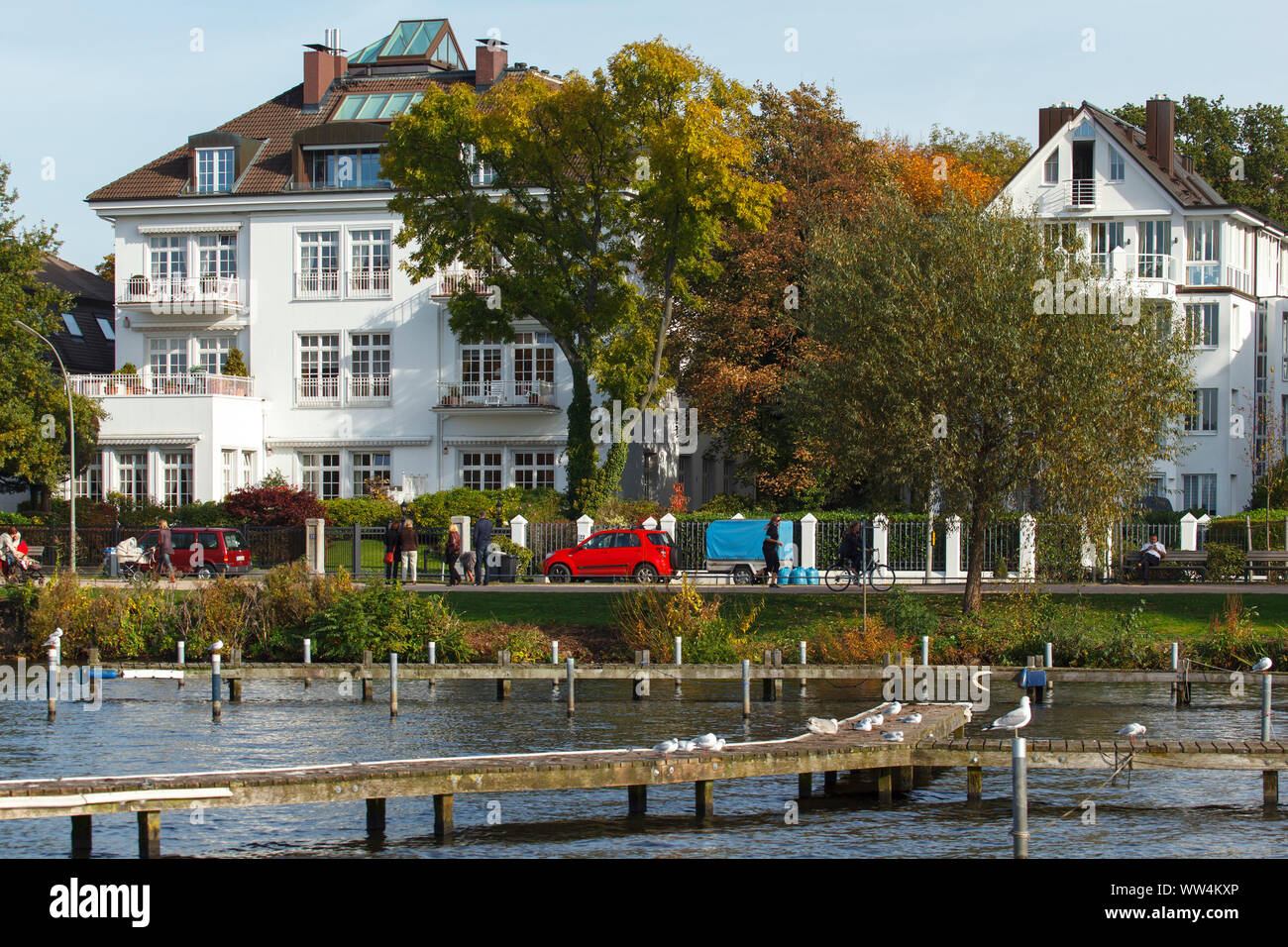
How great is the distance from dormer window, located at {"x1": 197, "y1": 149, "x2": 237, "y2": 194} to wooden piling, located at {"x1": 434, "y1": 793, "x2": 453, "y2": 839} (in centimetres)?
4590

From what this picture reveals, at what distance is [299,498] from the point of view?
169 feet

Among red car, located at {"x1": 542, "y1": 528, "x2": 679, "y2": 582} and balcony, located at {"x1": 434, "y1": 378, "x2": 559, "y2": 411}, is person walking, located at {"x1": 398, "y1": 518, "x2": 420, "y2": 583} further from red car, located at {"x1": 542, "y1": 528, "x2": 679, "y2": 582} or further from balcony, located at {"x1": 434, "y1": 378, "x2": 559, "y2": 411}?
balcony, located at {"x1": 434, "y1": 378, "x2": 559, "y2": 411}

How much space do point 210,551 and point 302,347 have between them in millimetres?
15525

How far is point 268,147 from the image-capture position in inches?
2378

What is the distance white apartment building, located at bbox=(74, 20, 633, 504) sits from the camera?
2174 inches

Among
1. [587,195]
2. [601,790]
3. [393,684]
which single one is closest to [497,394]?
[587,195]

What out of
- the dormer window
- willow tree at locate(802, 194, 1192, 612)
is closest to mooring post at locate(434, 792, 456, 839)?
willow tree at locate(802, 194, 1192, 612)

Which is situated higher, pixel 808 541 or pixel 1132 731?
pixel 808 541

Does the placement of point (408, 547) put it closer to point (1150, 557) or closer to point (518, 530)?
point (518, 530)

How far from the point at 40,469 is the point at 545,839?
38896 mm

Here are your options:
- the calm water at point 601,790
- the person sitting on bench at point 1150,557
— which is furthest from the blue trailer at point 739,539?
the calm water at point 601,790

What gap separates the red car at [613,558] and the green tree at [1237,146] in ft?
145

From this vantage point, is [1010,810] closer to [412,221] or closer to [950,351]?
[950,351]
